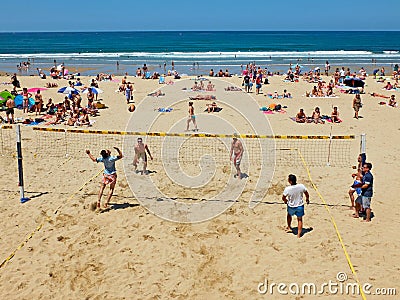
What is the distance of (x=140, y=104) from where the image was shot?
21.2 metres

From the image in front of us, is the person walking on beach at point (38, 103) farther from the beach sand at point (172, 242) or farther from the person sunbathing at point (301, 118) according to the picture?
the person sunbathing at point (301, 118)

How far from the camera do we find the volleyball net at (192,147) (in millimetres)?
11961

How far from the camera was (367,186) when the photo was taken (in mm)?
7664

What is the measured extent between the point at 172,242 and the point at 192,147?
5996mm

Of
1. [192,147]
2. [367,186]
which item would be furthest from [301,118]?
[367,186]

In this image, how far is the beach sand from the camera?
6.22 metres

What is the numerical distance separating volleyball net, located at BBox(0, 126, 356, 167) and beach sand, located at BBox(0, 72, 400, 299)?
762 mm

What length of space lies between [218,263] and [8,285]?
3.14m

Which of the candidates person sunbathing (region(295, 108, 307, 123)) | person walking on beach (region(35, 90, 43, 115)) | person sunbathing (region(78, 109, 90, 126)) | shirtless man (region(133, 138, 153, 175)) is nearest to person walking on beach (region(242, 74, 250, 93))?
person sunbathing (region(295, 108, 307, 123))

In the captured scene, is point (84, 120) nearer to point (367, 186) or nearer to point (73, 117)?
point (73, 117)

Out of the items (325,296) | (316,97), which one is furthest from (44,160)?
(316,97)

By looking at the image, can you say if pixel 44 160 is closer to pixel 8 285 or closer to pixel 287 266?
pixel 8 285

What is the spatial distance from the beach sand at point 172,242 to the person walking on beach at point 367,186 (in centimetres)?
33

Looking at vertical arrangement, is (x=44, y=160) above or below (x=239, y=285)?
above
